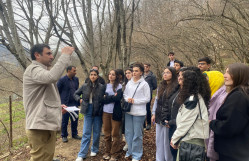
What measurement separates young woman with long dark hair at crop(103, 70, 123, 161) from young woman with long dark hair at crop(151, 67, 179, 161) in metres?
0.79

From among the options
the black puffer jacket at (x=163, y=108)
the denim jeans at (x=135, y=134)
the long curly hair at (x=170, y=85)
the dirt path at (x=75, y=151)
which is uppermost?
the long curly hair at (x=170, y=85)

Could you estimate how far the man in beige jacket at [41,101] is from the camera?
7.02ft

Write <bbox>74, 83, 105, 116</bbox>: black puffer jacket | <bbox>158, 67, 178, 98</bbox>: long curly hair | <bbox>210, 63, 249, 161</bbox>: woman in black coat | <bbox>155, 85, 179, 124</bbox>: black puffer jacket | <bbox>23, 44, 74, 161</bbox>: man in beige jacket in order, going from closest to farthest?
1. <bbox>210, 63, 249, 161</bbox>: woman in black coat
2. <bbox>23, 44, 74, 161</bbox>: man in beige jacket
3. <bbox>155, 85, 179, 124</bbox>: black puffer jacket
4. <bbox>158, 67, 178, 98</bbox>: long curly hair
5. <bbox>74, 83, 105, 116</bbox>: black puffer jacket

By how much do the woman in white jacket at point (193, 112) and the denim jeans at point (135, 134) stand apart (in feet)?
3.64

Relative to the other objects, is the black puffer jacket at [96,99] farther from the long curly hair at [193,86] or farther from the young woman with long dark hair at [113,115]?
the long curly hair at [193,86]

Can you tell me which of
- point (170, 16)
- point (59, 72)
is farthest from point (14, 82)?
point (170, 16)

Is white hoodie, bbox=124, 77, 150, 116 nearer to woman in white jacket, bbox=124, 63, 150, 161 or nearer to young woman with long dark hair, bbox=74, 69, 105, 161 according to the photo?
woman in white jacket, bbox=124, 63, 150, 161

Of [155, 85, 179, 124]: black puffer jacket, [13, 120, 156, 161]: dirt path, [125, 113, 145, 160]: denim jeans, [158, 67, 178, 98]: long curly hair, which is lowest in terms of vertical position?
[13, 120, 156, 161]: dirt path

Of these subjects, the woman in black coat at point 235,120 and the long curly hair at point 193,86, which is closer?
the woman in black coat at point 235,120

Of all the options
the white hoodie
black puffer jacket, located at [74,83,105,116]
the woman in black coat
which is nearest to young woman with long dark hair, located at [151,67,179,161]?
the white hoodie

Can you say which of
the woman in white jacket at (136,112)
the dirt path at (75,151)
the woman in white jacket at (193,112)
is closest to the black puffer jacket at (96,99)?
the woman in white jacket at (136,112)

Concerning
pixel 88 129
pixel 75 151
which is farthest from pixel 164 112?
pixel 75 151

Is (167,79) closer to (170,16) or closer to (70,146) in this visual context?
(70,146)

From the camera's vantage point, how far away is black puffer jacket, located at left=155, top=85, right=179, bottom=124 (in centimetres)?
286
